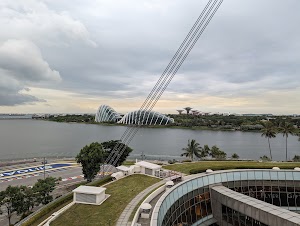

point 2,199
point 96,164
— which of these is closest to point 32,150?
point 96,164

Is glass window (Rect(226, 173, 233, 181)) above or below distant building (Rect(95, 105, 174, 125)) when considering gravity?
below

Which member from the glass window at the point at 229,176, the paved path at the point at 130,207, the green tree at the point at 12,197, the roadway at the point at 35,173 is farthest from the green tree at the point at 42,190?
the glass window at the point at 229,176

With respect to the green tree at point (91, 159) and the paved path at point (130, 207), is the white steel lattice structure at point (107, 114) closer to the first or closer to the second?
the green tree at point (91, 159)

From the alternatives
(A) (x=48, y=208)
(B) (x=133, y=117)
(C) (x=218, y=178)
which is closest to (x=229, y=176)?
(C) (x=218, y=178)

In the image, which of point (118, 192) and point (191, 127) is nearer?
point (118, 192)

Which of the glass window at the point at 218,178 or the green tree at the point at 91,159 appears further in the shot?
the green tree at the point at 91,159

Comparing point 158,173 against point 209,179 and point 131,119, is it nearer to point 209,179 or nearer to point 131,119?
point 209,179

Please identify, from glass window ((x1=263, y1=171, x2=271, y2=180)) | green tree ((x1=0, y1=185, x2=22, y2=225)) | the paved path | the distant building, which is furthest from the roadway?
the distant building

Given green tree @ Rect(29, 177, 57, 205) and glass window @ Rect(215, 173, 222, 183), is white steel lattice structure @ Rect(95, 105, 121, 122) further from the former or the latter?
glass window @ Rect(215, 173, 222, 183)
